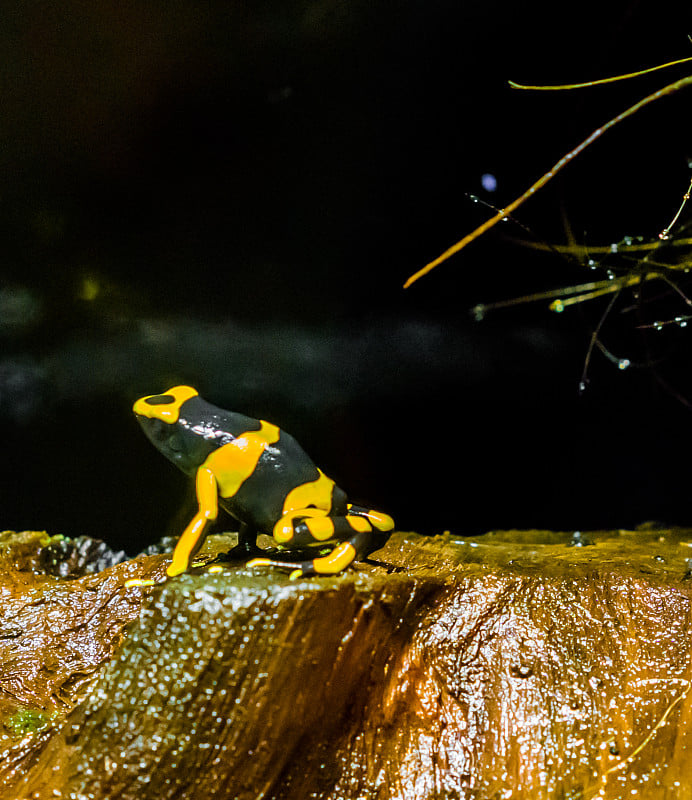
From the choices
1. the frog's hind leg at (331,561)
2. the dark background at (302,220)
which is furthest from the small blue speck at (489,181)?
the frog's hind leg at (331,561)

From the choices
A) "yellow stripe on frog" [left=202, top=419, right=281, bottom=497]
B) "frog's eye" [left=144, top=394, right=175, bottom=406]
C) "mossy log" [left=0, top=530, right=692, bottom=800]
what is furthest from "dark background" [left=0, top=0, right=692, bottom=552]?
"mossy log" [left=0, top=530, right=692, bottom=800]

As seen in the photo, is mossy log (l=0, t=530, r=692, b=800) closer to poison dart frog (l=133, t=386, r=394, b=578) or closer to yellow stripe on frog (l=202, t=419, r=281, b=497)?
poison dart frog (l=133, t=386, r=394, b=578)

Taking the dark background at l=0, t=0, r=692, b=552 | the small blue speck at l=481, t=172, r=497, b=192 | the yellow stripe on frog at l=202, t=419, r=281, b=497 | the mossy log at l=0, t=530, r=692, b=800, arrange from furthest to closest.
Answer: the small blue speck at l=481, t=172, r=497, b=192, the dark background at l=0, t=0, r=692, b=552, the yellow stripe on frog at l=202, t=419, r=281, b=497, the mossy log at l=0, t=530, r=692, b=800

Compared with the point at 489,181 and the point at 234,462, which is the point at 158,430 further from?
the point at 489,181

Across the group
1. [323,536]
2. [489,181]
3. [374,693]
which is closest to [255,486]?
[323,536]

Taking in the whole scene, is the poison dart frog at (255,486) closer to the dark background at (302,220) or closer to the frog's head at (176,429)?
the frog's head at (176,429)

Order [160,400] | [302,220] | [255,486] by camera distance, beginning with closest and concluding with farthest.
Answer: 1. [255,486]
2. [160,400]
3. [302,220]
